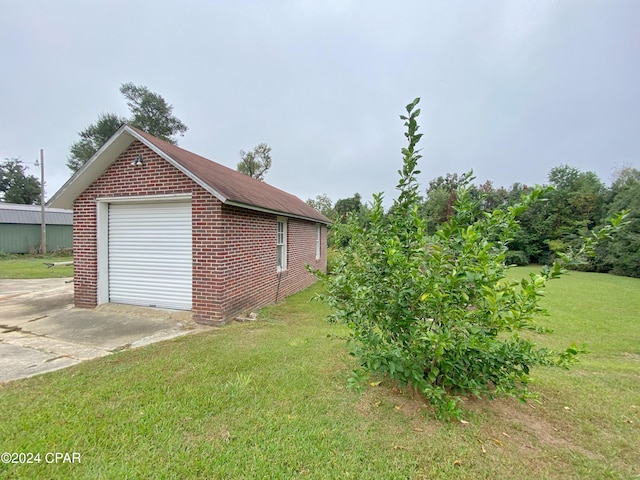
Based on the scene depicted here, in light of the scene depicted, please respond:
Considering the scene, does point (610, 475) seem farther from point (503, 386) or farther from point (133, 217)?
point (133, 217)

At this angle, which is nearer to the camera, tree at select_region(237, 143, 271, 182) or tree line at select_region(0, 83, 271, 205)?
tree at select_region(237, 143, 271, 182)

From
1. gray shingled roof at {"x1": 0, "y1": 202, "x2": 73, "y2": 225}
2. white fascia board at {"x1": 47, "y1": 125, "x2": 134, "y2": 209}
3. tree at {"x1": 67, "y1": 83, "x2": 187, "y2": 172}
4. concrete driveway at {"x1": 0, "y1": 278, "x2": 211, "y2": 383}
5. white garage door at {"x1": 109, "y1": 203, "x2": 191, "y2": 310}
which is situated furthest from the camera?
tree at {"x1": 67, "y1": 83, "x2": 187, "y2": 172}

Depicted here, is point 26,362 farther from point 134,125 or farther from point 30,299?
point 134,125

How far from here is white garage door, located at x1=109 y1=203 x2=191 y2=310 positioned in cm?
641

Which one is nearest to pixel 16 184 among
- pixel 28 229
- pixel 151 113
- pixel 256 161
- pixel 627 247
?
pixel 151 113

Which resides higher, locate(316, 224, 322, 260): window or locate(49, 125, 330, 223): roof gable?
locate(49, 125, 330, 223): roof gable

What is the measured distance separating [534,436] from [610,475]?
0.48 m

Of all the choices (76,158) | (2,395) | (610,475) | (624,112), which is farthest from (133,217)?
(76,158)

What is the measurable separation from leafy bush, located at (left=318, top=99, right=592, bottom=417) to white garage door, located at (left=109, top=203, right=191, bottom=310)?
471 centimetres

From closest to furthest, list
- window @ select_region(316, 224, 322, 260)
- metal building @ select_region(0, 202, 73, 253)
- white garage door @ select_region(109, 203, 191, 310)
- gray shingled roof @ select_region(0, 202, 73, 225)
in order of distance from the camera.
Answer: white garage door @ select_region(109, 203, 191, 310) → window @ select_region(316, 224, 322, 260) → metal building @ select_region(0, 202, 73, 253) → gray shingled roof @ select_region(0, 202, 73, 225)

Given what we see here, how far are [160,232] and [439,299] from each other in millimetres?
6285

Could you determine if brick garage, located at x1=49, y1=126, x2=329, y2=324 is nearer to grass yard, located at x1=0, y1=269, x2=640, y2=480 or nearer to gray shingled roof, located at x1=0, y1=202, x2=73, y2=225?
grass yard, located at x1=0, y1=269, x2=640, y2=480

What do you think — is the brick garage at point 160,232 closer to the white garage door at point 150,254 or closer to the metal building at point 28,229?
the white garage door at point 150,254

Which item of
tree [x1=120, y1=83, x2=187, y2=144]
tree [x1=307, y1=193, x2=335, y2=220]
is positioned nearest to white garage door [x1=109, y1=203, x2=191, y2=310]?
tree [x1=307, y1=193, x2=335, y2=220]
